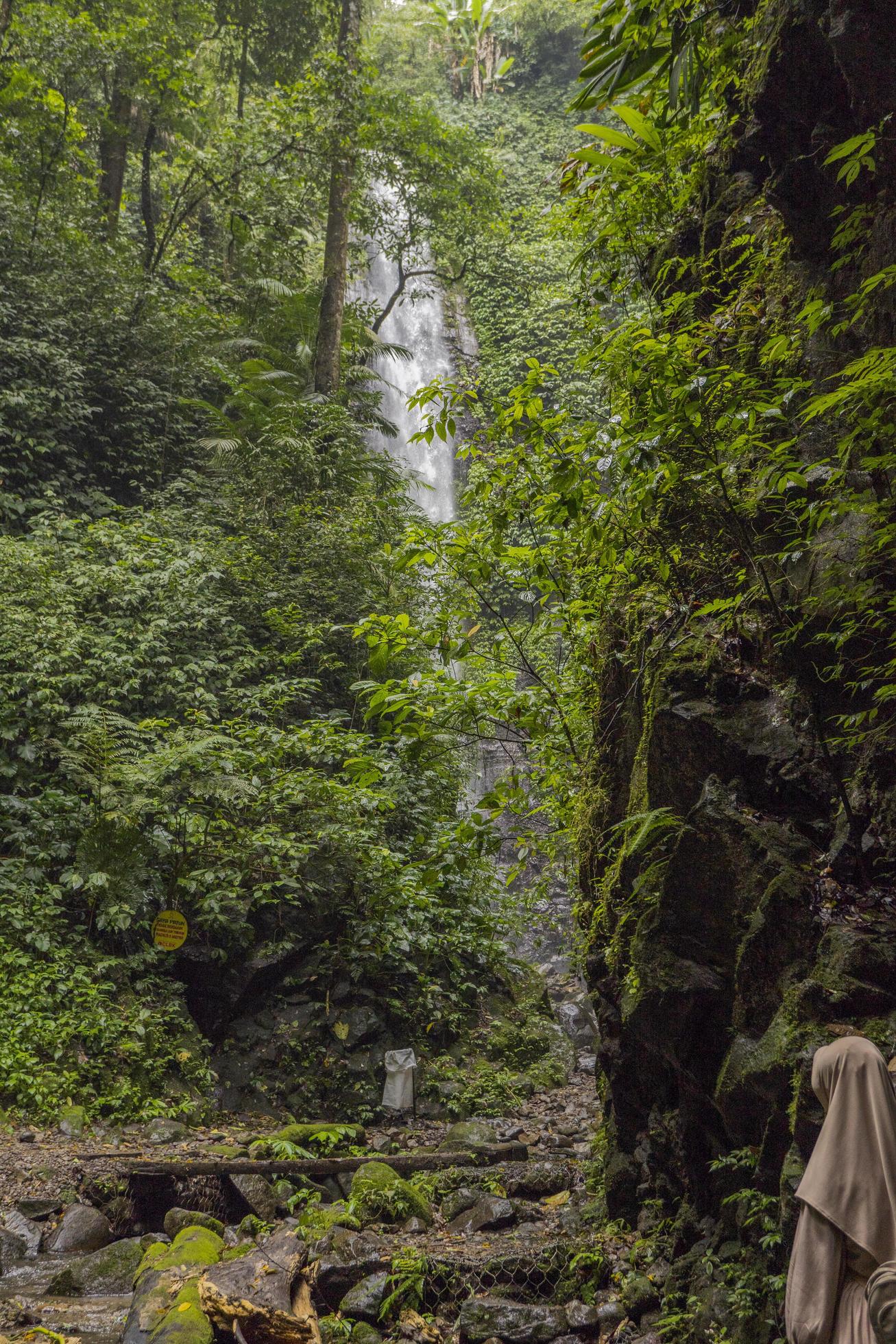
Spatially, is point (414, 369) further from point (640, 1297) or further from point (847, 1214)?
point (847, 1214)

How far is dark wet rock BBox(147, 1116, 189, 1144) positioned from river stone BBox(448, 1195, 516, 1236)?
2.26m

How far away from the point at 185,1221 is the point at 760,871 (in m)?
4.27

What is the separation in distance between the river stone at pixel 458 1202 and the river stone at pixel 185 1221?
1.49 metres

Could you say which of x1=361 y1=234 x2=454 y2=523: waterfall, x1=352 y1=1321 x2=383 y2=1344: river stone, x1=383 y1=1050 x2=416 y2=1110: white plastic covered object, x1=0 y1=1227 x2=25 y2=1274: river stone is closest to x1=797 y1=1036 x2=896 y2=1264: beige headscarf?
x1=352 y1=1321 x2=383 y2=1344: river stone

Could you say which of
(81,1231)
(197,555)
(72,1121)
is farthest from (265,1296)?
(197,555)

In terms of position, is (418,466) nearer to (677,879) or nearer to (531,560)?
(531,560)

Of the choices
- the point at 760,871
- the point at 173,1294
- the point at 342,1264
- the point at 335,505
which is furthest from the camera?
the point at 335,505

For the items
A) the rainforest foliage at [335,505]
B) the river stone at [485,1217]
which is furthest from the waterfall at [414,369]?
the river stone at [485,1217]

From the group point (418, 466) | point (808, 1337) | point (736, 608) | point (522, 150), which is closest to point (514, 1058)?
point (736, 608)

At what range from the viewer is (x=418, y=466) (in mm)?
20547

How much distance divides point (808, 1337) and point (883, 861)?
160 cm

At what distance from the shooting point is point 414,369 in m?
22.4

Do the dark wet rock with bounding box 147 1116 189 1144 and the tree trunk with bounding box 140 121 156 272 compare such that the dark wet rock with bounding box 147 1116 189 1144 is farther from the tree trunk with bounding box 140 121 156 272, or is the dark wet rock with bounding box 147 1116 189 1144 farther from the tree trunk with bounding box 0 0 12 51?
the tree trunk with bounding box 0 0 12 51

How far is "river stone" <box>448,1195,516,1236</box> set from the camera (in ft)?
17.4
